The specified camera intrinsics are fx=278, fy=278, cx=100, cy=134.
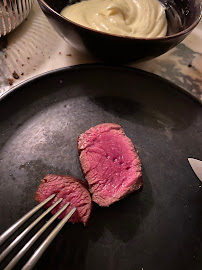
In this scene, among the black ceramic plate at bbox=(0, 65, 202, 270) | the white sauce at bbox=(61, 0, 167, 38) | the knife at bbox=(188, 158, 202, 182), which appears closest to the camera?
the black ceramic plate at bbox=(0, 65, 202, 270)

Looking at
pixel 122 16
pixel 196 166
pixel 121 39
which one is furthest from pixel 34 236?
pixel 122 16

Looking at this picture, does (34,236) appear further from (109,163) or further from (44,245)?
(109,163)

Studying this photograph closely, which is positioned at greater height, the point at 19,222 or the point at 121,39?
the point at 121,39

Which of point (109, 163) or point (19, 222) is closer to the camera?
point (19, 222)

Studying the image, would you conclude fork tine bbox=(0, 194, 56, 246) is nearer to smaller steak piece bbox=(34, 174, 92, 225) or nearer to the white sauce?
smaller steak piece bbox=(34, 174, 92, 225)

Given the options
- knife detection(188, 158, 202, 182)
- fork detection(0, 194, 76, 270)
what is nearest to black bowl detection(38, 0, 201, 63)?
knife detection(188, 158, 202, 182)
